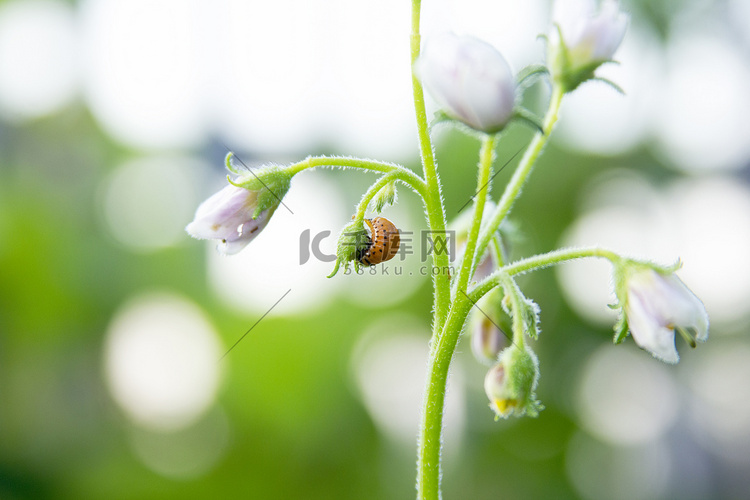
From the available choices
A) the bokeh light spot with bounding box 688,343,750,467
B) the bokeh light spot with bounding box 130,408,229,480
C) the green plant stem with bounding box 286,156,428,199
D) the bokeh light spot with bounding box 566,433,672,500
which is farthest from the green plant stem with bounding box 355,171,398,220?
the bokeh light spot with bounding box 688,343,750,467

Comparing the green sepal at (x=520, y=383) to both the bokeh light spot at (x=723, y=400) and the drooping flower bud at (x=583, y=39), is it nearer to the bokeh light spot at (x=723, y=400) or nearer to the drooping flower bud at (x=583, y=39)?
the drooping flower bud at (x=583, y=39)

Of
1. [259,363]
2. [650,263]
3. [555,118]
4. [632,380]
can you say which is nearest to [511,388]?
[650,263]

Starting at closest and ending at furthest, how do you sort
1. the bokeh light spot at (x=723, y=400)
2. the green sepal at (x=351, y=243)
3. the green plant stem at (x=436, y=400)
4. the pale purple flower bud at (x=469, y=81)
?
the pale purple flower bud at (x=469, y=81) < the green plant stem at (x=436, y=400) < the green sepal at (x=351, y=243) < the bokeh light spot at (x=723, y=400)

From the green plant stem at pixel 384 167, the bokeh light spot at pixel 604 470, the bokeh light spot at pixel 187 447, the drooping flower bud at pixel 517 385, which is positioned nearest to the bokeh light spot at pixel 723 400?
the bokeh light spot at pixel 604 470

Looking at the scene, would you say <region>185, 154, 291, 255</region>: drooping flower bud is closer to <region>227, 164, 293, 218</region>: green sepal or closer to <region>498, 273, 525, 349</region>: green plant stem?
<region>227, 164, 293, 218</region>: green sepal

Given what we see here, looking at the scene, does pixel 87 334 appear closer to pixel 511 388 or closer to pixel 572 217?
pixel 572 217

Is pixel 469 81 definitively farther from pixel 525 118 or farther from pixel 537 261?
pixel 537 261
